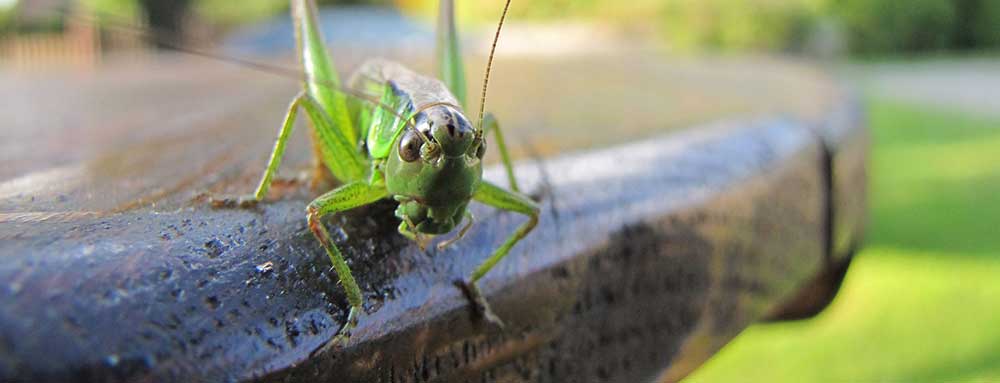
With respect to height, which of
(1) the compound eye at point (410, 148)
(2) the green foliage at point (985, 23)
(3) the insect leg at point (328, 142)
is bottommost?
(2) the green foliage at point (985, 23)

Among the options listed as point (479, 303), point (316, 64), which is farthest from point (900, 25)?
point (479, 303)

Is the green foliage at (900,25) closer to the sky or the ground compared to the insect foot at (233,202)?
closer to the ground

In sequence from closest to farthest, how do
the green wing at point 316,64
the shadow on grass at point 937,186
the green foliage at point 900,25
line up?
the green wing at point 316,64 < the shadow on grass at point 937,186 < the green foliage at point 900,25

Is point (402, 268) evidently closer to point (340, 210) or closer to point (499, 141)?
point (340, 210)

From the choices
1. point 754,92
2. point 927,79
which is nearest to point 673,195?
point 754,92

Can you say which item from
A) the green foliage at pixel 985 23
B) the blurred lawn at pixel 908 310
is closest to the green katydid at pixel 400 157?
the blurred lawn at pixel 908 310

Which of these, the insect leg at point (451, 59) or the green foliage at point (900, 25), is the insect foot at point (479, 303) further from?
the green foliage at point (900, 25)
